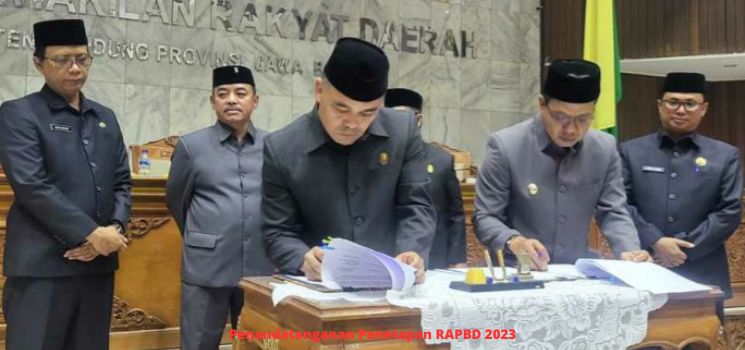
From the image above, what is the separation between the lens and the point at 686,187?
11.0ft

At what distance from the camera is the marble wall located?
6133 millimetres

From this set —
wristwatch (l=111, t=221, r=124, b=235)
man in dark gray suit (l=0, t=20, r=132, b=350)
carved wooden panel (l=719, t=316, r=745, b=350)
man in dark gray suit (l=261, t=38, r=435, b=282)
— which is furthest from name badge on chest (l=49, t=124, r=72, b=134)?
carved wooden panel (l=719, t=316, r=745, b=350)

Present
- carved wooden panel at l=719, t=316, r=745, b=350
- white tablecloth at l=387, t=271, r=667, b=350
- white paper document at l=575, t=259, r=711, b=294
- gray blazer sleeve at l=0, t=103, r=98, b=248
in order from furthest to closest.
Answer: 1. carved wooden panel at l=719, t=316, r=745, b=350
2. gray blazer sleeve at l=0, t=103, r=98, b=248
3. white paper document at l=575, t=259, r=711, b=294
4. white tablecloth at l=387, t=271, r=667, b=350

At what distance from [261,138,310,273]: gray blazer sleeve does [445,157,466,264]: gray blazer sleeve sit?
151 cm

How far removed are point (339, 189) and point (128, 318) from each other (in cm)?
231

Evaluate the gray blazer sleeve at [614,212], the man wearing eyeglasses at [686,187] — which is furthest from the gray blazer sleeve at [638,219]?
the gray blazer sleeve at [614,212]

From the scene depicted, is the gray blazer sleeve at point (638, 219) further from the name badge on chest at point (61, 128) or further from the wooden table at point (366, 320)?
the name badge on chest at point (61, 128)

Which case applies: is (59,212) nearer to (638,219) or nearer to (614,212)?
(614,212)

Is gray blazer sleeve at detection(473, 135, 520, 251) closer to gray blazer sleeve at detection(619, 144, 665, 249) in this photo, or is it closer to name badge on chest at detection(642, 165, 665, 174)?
gray blazer sleeve at detection(619, 144, 665, 249)

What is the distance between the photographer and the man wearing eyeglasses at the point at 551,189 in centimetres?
262

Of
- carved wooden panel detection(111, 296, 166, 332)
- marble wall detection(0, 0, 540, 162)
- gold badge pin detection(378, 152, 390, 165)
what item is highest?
marble wall detection(0, 0, 540, 162)

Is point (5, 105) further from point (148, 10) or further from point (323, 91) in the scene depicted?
point (148, 10)

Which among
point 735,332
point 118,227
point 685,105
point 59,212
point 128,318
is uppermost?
point 685,105

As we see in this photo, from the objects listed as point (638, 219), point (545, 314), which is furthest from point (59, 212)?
point (638, 219)
